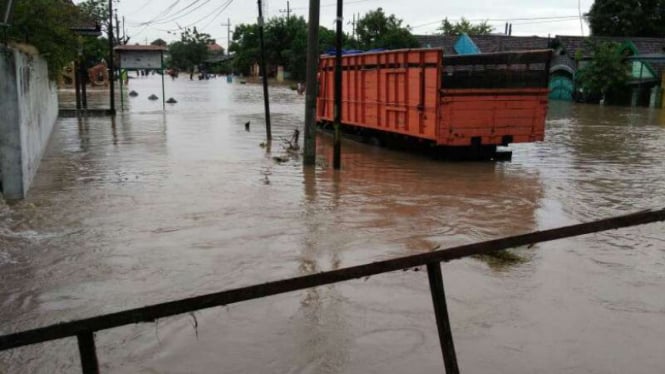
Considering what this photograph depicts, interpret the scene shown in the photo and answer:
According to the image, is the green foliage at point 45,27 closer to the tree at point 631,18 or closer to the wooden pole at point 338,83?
the wooden pole at point 338,83

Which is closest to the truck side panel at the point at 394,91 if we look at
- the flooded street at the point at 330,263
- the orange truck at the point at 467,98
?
the orange truck at the point at 467,98

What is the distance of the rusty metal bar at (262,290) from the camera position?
2312 millimetres

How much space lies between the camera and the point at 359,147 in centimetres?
1716

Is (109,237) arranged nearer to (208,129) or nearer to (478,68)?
(478,68)

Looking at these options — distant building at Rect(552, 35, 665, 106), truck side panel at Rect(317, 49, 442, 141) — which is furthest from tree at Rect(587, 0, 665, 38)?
truck side panel at Rect(317, 49, 442, 141)

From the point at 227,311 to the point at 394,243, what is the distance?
279cm

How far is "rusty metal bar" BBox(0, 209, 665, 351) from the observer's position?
2.31 meters

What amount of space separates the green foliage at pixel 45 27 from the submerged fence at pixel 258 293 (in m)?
11.6

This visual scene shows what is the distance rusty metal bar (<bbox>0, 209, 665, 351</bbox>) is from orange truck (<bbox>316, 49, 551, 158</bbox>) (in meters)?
10.8

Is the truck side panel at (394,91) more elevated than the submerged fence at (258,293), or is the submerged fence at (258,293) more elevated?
the truck side panel at (394,91)

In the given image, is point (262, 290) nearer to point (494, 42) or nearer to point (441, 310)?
point (441, 310)

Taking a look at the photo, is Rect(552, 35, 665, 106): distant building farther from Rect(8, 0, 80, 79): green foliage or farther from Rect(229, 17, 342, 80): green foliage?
Rect(8, 0, 80, 79): green foliage

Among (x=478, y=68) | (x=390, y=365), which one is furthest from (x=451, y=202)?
(x=390, y=365)

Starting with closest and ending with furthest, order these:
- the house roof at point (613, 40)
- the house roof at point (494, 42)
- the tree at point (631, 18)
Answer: the house roof at point (613, 40) < the house roof at point (494, 42) < the tree at point (631, 18)
